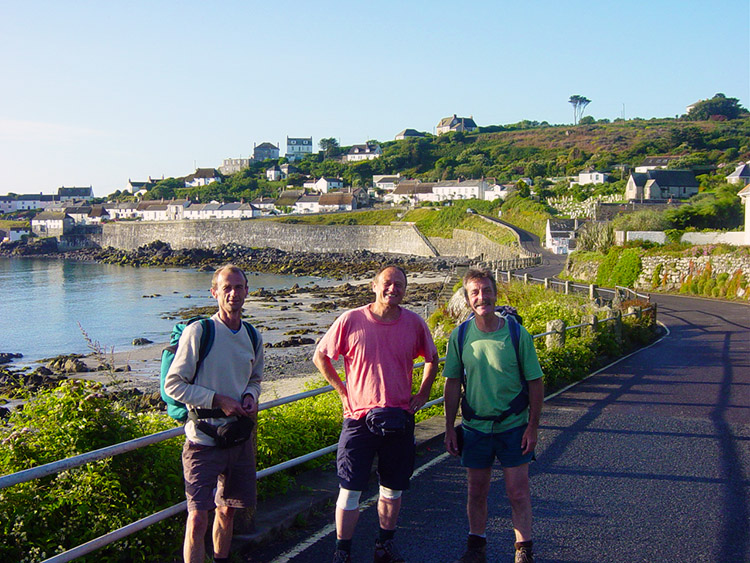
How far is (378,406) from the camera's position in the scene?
4.59 metres

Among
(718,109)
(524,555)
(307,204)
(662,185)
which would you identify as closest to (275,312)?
(524,555)

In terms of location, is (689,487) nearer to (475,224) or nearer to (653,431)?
(653,431)

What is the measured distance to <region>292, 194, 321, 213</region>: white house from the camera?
418 ft

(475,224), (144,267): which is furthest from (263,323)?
(144,267)

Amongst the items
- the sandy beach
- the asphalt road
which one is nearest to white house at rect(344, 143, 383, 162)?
the sandy beach

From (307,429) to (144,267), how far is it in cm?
8548

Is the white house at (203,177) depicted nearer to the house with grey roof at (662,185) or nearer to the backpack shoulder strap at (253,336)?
the house with grey roof at (662,185)

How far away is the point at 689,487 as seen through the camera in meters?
6.29

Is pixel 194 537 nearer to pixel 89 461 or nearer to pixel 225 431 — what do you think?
pixel 225 431

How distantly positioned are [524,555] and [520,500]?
345mm

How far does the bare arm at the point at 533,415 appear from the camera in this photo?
4660mm

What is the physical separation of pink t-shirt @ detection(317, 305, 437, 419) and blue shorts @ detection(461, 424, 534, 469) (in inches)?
20.6

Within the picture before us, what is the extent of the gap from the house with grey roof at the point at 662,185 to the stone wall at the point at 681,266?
45270 mm

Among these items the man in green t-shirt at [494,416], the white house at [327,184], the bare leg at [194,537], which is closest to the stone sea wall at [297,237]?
the white house at [327,184]
